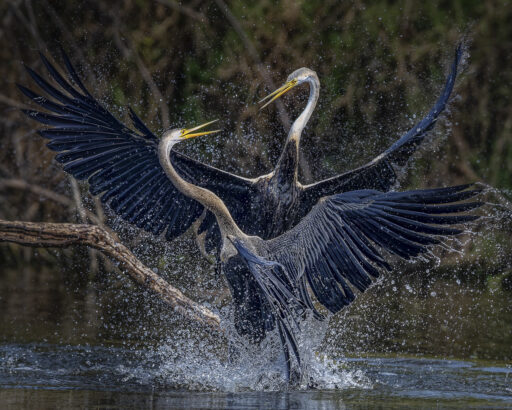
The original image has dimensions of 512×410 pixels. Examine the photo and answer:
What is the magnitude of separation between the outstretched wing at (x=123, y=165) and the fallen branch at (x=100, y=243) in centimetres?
47

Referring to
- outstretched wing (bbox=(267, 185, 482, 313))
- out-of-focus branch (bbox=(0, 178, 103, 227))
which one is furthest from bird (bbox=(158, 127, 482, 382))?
out-of-focus branch (bbox=(0, 178, 103, 227))

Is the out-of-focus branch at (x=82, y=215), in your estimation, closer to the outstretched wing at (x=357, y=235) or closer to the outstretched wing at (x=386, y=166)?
the outstretched wing at (x=386, y=166)

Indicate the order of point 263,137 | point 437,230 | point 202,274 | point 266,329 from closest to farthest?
point 437,230, point 266,329, point 202,274, point 263,137

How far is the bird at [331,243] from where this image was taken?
5707 mm

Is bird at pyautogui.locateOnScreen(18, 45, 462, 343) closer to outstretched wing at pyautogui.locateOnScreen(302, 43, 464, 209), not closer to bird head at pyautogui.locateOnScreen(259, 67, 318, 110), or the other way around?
outstretched wing at pyautogui.locateOnScreen(302, 43, 464, 209)

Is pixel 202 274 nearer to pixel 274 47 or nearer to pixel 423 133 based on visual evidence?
pixel 274 47

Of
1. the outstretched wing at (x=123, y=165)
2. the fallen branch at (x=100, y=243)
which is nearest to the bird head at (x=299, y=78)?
the outstretched wing at (x=123, y=165)

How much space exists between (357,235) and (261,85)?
642cm

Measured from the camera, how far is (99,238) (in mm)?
6492

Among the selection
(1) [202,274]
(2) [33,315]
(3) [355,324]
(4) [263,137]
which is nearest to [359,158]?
(4) [263,137]

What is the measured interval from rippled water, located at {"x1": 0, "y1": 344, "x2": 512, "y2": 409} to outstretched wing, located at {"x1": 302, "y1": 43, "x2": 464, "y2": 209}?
1087 mm

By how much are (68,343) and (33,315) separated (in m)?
1.21

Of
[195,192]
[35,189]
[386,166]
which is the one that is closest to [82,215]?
[35,189]

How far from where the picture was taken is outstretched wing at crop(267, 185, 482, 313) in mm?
5805
